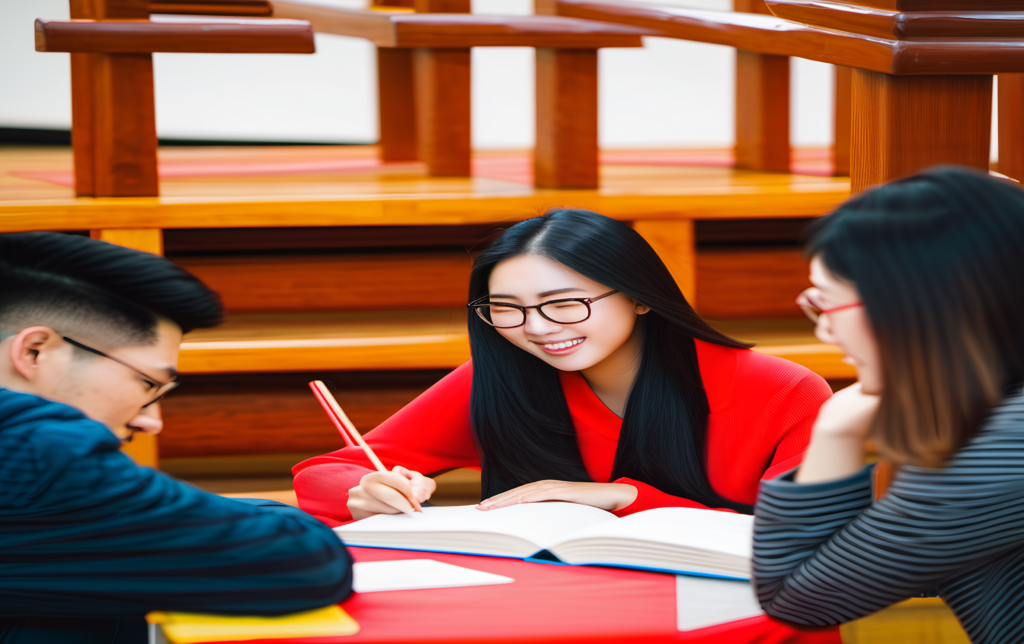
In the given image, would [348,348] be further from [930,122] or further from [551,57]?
[930,122]

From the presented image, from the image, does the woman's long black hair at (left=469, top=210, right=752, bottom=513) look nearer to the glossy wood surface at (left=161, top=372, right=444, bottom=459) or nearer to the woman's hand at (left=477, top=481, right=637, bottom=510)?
the woman's hand at (left=477, top=481, right=637, bottom=510)

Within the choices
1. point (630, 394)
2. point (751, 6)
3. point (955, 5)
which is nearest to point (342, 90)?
point (751, 6)

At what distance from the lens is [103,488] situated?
83 centimetres

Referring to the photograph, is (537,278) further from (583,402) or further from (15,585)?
(15,585)

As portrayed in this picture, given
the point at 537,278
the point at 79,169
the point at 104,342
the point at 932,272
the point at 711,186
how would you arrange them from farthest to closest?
1. the point at 711,186
2. the point at 79,169
3. the point at 537,278
4. the point at 104,342
5. the point at 932,272

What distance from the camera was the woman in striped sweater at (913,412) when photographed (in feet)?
2.40

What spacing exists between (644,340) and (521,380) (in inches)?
7.2

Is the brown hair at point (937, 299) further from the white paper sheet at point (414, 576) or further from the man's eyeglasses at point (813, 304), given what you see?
the white paper sheet at point (414, 576)

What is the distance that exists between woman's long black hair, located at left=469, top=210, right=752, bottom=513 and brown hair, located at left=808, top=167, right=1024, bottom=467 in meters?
0.55

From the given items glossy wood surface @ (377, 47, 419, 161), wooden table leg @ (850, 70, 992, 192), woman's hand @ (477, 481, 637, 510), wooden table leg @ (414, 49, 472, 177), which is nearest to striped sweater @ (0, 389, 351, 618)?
woman's hand @ (477, 481, 637, 510)

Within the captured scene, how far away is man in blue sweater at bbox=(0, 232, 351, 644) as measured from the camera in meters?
0.84

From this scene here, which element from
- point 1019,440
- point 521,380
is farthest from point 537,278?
point 1019,440

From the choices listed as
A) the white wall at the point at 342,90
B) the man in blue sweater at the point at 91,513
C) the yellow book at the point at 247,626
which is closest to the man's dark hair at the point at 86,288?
the man in blue sweater at the point at 91,513

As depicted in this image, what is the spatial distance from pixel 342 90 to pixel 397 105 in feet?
4.18
